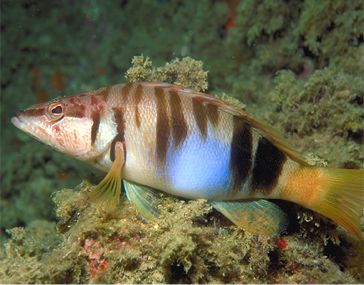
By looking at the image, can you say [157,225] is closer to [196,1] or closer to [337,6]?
[337,6]

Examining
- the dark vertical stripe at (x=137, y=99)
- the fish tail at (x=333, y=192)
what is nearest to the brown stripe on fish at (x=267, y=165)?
the fish tail at (x=333, y=192)

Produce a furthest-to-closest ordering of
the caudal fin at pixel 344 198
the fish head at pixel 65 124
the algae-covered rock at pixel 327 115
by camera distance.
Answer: the algae-covered rock at pixel 327 115, the fish head at pixel 65 124, the caudal fin at pixel 344 198

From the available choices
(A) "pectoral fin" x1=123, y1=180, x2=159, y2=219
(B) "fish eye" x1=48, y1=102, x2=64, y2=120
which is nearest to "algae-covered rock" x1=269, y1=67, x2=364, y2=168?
(A) "pectoral fin" x1=123, y1=180, x2=159, y2=219

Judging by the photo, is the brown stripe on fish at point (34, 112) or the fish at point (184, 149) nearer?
the fish at point (184, 149)

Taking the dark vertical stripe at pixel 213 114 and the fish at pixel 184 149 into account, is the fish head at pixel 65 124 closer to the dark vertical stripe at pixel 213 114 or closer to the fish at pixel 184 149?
the fish at pixel 184 149

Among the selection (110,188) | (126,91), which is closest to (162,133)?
(126,91)

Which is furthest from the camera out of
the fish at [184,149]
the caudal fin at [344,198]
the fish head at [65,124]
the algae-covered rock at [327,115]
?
A: the algae-covered rock at [327,115]

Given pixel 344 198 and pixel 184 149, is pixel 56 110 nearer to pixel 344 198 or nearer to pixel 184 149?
pixel 184 149

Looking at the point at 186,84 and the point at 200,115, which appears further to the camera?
the point at 186,84
